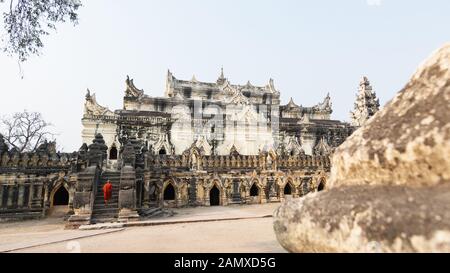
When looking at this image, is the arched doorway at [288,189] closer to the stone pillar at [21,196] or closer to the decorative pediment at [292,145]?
the decorative pediment at [292,145]

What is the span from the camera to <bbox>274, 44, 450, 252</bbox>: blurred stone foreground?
235 cm

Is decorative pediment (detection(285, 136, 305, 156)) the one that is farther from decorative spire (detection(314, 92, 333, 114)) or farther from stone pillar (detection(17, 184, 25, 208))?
stone pillar (detection(17, 184, 25, 208))

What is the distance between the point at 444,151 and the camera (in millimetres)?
2637

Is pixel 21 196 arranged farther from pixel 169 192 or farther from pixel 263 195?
pixel 263 195

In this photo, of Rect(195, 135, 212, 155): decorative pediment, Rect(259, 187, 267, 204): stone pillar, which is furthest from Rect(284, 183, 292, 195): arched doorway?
Rect(195, 135, 212, 155): decorative pediment

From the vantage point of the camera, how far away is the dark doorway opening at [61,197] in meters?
15.6

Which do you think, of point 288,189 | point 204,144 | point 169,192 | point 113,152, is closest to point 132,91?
point 113,152

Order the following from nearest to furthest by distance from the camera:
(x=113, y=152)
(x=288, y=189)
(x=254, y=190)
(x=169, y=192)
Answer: (x=169, y=192) < (x=254, y=190) < (x=288, y=189) < (x=113, y=152)

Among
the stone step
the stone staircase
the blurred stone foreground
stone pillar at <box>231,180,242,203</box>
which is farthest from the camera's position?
stone pillar at <box>231,180,242,203</box>

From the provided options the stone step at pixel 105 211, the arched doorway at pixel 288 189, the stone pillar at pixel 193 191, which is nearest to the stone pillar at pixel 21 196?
the stone step at pixel 105 211

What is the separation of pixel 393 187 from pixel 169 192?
1639 cm

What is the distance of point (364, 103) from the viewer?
38125 millimetres

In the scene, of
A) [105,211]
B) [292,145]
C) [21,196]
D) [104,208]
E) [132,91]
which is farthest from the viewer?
[132,91]

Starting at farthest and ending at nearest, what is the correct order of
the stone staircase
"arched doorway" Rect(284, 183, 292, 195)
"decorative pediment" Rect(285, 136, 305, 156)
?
"decorative pediment" Rect(285, 136, 305, 156), "arched doorway" Rect(284, 183, 292, 195), the stone staircase
